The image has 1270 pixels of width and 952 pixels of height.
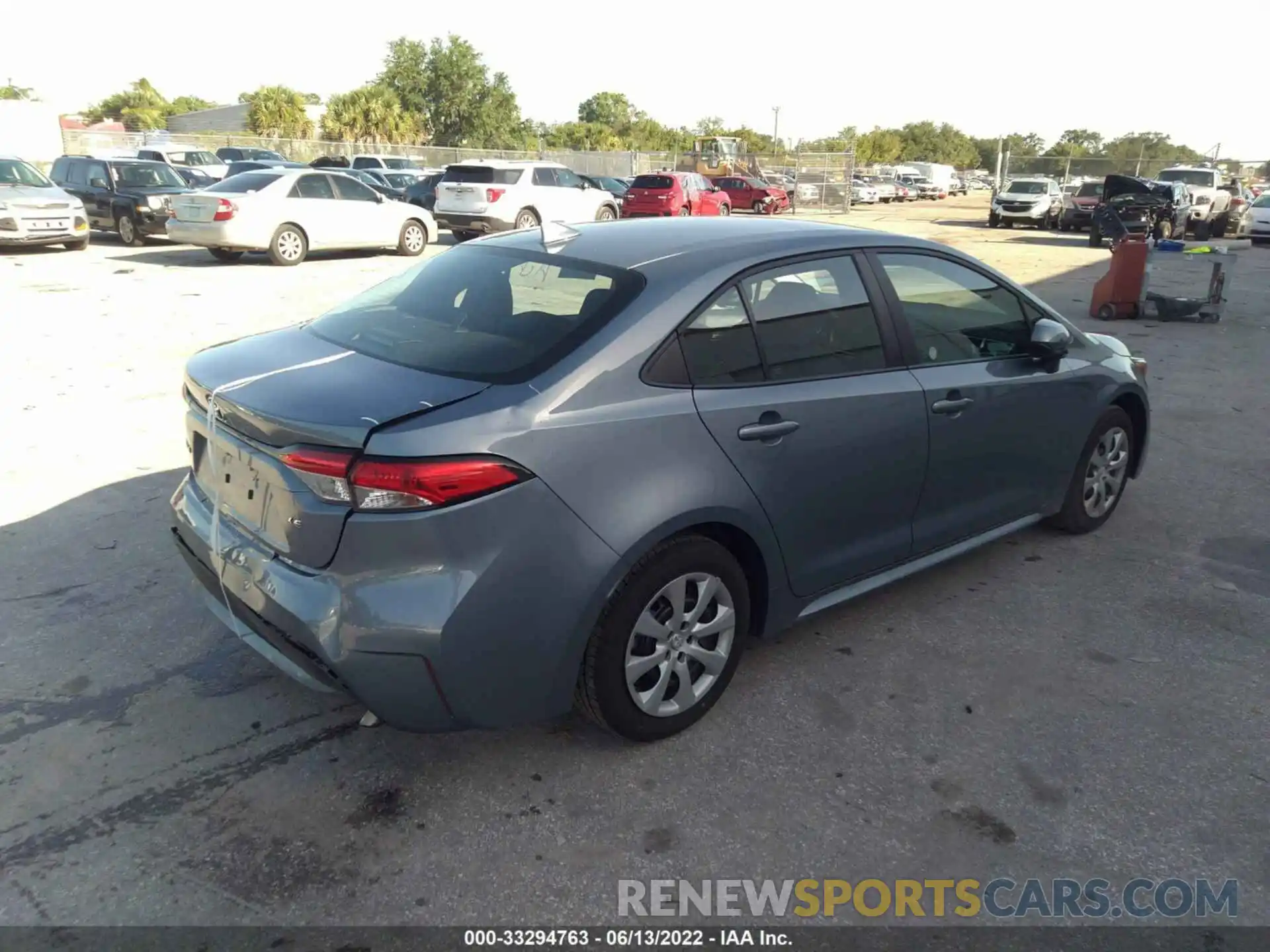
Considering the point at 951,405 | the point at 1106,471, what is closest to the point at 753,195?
the point at 1106,471

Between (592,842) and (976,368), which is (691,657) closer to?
(592,842)

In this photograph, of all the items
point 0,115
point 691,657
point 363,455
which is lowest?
point 691,657

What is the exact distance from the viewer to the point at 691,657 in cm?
316

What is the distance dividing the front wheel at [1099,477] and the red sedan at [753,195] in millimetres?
28807

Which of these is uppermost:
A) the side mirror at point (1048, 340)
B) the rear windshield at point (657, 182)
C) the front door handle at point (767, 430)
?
the rear windshield at point (657, 182)

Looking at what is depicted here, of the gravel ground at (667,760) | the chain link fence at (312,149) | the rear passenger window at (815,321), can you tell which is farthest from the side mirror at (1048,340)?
the chain link fence at (312,149)

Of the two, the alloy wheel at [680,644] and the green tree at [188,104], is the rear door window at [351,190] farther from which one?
the green tree at [188,104]

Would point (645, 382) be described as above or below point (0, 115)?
below

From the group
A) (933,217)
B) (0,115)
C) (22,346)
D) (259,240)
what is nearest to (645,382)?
(22,346)

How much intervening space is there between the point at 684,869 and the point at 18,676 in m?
2.58

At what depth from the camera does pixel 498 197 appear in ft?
64.8

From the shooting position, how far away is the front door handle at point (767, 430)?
3125 mm

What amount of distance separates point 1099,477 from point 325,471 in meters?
4.05

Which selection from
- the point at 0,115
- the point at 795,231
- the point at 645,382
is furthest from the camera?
the point at 0,115
